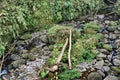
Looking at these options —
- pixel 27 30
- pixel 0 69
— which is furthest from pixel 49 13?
pixel 0 69

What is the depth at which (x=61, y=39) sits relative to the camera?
913 cm

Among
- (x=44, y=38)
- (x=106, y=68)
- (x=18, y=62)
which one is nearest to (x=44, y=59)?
(x=18, y=62)

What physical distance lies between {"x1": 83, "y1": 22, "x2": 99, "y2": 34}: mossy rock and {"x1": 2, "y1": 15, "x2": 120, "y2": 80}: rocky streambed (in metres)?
0.24

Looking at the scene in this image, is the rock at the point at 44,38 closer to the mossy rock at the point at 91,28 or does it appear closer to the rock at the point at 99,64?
the mossy rock at the point at 91,28

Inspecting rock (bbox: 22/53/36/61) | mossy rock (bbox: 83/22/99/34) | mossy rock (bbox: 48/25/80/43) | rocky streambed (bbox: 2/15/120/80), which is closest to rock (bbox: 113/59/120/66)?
rocky streambed (bbox: 2/15/120/80)

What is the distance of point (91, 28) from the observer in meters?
10.6

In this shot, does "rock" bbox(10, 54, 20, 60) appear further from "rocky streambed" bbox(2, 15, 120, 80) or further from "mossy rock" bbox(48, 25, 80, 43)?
"mossy rock" bbox(48, 25, 80, 43)

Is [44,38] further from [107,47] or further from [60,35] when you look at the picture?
[107,47]

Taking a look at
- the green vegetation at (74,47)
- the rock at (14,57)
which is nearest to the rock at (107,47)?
the green vegetation at (74,47)

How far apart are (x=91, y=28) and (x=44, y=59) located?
3147 millimetres

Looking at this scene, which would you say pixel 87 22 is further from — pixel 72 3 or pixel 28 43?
pixel 28 43

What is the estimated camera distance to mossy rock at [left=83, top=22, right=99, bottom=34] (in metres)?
10.2

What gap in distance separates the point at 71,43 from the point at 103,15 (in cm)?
440

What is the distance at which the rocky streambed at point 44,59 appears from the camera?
24.5 ft
